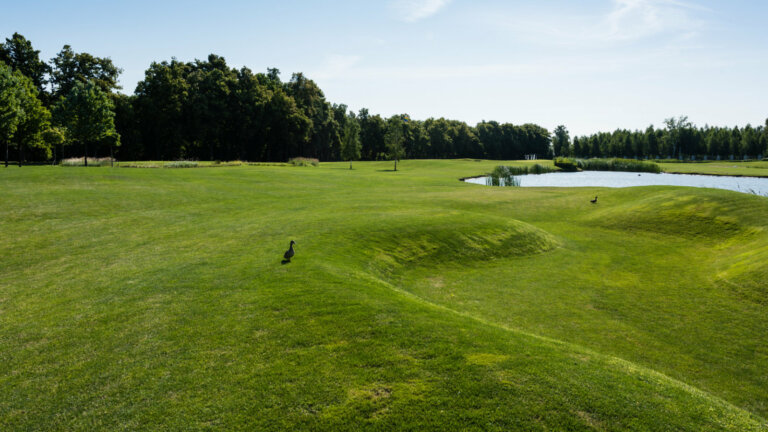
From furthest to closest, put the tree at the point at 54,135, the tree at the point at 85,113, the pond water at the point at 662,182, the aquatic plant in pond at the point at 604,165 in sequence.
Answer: the aquatic plant in pond at the point at 604,165, the tree at the point at 54,135, the pond water at the point at 662,182, the tree at the point at 85,113

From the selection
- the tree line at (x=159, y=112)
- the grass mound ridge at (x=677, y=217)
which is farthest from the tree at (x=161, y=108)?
the grass mound ridge at (x=677, y=217)

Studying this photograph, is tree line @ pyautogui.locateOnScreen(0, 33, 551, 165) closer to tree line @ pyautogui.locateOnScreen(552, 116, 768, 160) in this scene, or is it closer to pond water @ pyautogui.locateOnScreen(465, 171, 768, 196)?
pond water @ pyautogui.locateOnScreen(465, 171, 768, 196)

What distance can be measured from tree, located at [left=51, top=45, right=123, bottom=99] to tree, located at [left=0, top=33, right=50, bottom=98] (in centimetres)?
314

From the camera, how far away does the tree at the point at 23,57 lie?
7550cm

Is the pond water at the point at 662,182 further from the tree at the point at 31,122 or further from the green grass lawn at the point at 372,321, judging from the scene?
the tree at the point at 31,122

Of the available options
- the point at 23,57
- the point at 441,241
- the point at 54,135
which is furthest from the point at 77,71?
the point at 441,241

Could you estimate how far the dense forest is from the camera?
57969 mm

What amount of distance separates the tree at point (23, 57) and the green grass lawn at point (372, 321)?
73495 millimetres

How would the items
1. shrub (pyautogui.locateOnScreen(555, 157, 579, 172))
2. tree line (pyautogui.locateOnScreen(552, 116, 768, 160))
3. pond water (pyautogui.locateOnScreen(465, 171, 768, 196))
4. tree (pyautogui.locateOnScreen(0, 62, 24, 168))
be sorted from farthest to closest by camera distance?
tree line (pyautogui.locateOnScreen(552, 116, 768, 160)) → shrub (pyautogui.locateOnScreen(555, 157, 579, 172)) → pond water (pyautogui.locateOnScreen(465, 171, 768, 196)) → tree (pyautogui.locateOnScreen(0, 62, 24, 168))

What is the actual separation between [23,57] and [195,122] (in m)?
31.2

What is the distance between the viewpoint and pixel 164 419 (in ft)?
20.6

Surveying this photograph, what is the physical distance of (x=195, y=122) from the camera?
8838cm

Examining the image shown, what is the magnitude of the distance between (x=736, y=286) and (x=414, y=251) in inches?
501

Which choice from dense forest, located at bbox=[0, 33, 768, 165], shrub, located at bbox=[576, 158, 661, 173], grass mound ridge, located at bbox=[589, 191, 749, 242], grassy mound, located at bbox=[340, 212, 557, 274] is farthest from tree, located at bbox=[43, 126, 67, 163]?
shrub, located at bbox=[576, 158, 661, 173]
